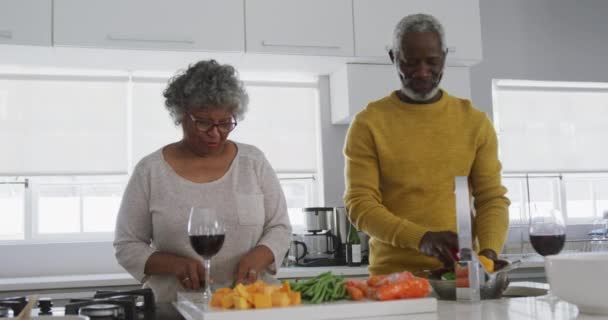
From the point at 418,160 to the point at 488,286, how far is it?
50 cm

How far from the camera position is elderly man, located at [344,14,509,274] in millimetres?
1835

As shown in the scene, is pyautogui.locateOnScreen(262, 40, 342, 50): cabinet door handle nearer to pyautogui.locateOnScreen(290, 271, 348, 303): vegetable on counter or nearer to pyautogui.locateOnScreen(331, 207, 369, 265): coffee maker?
pyautogui.locateOnScreen(331, 207, 369, 265): coffee maker

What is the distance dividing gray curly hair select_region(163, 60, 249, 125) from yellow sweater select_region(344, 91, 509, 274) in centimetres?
34

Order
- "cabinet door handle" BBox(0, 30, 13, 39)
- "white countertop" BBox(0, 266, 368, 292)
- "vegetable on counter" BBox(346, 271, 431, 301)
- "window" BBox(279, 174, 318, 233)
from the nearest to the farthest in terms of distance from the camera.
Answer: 1. "vegetable on counter" BBox(346, 271, 431, 301)
2. "white countertop" BBox(0, 266, 368, 292)
3. "cabinet door handle" BBox(0, 30, 13, 39)
4. "window" BBox(279, 174, 318, 233)

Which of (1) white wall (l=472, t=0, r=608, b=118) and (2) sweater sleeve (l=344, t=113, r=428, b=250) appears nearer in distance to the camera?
(2) sweater sleeve (l=344, t=113, r=428, b=250)

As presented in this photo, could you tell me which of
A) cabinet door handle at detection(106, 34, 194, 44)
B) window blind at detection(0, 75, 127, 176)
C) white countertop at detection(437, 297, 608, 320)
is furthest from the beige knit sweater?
window blind at detection(0, 75, 127, 176)

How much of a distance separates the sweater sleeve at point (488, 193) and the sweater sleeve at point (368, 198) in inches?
8.8

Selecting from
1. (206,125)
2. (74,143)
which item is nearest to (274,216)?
(206,125)

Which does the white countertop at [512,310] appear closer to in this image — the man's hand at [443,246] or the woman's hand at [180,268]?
the man's hand at [443,246]

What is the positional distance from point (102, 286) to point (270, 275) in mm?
1233

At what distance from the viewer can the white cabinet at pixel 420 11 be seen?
336cm

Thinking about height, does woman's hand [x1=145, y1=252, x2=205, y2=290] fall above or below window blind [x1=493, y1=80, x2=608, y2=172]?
below

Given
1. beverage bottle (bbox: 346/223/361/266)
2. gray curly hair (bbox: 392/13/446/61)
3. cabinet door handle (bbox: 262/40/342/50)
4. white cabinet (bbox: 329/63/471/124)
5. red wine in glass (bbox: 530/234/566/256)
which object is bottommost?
beverage bottle (bbox: 346/223/361/266)

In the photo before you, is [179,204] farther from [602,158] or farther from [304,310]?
[602,158]
